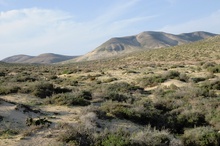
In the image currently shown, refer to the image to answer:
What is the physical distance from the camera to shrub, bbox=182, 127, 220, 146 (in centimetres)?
1041

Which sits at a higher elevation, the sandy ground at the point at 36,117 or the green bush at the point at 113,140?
the sandy ground at the point at 36,117

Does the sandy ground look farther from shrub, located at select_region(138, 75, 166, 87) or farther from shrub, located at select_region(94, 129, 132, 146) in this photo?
shrub, located at select_region(138, 75, 166, 87)

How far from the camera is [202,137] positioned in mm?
10609

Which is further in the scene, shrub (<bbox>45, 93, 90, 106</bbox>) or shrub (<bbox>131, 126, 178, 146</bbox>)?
shrub (<bbox>45, 93, 90, 106</bbox>)

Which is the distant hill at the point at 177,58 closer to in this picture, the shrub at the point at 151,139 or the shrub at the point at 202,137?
the shrub at the point at 202,137

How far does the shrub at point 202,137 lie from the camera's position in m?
10.4

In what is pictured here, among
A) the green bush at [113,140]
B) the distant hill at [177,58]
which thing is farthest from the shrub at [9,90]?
the distant hill at [177,58]

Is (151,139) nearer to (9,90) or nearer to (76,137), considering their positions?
(76,137)

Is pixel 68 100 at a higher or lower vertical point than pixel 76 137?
higher

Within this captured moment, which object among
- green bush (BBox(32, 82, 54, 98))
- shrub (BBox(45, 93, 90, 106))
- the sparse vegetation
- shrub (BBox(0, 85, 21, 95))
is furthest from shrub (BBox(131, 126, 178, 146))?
shrub (BBox(0, 85, 21, 95))

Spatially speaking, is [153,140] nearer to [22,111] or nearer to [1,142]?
[1,142]

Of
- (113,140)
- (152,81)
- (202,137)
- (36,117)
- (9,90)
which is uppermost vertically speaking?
(9,90)

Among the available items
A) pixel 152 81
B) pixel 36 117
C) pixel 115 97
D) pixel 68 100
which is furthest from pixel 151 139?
pixel 152 81

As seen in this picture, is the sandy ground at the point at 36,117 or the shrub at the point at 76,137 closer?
the shrub at the point at 76,137
